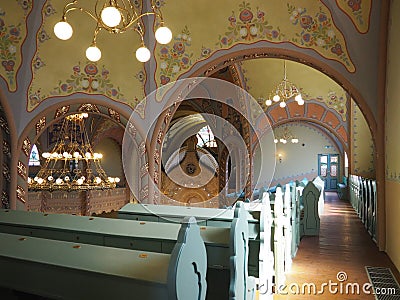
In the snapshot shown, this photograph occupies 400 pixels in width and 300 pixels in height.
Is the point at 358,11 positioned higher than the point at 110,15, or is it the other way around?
the point at 358,11

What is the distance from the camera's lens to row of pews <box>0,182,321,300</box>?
196cm

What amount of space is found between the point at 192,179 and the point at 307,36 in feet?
42.7

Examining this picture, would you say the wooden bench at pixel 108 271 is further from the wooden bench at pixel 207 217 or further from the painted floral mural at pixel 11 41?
the painted floral mural at pixel 11 41

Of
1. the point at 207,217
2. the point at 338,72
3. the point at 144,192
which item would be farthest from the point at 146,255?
the point at 144,192

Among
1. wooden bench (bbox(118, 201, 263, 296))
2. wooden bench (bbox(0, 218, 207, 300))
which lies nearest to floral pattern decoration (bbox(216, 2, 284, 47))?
wooden bench (bbox(118, 201, 263, 296))

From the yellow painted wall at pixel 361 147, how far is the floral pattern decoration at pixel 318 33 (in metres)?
6.38

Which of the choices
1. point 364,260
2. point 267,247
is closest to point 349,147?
point 364,260

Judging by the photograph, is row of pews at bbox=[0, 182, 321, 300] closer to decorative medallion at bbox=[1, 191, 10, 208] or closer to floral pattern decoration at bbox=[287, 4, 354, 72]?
decorative medallion at bbox=[1, 191, 10, 208]

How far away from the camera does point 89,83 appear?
746cm

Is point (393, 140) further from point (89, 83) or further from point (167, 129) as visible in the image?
point (89, 83)

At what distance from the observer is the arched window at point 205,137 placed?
19781 mm

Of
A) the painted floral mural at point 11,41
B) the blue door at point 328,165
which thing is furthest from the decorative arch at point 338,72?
the blue door at point 328,165

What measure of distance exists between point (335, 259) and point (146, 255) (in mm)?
4249

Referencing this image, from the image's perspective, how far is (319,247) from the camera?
6.51 meters
